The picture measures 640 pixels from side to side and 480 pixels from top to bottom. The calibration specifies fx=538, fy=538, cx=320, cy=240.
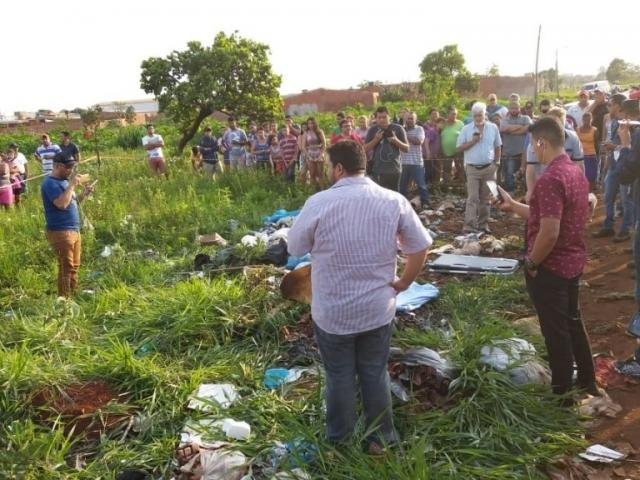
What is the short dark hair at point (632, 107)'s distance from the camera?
484cm

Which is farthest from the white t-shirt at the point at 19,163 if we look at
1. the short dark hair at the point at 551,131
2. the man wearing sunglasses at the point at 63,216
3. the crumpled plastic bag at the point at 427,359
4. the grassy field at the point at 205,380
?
the short dark hair at the point at 551,131

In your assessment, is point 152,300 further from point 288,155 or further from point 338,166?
point 288,155

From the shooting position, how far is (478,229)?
736 cm

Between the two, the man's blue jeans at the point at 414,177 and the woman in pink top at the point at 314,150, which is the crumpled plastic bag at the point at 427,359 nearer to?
the man's blue jeans at the point at 414,177

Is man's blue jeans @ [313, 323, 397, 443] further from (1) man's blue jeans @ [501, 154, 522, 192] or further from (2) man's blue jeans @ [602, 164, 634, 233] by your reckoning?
(1) man's blue jeans @ [501, 154, 522, 192]

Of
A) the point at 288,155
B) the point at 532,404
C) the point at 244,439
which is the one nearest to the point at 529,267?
the point at 532,404

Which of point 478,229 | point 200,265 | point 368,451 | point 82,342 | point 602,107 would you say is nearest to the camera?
point 368,451

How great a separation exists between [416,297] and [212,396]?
207cm

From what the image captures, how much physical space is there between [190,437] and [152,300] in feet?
6.73

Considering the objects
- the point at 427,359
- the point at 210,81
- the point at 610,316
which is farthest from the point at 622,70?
the point at 427,359

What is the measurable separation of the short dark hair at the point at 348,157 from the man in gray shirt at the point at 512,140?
23.6 ft

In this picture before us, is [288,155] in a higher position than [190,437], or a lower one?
higher

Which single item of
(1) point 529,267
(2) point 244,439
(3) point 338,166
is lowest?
(2) point 244,439

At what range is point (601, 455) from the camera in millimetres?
2840
